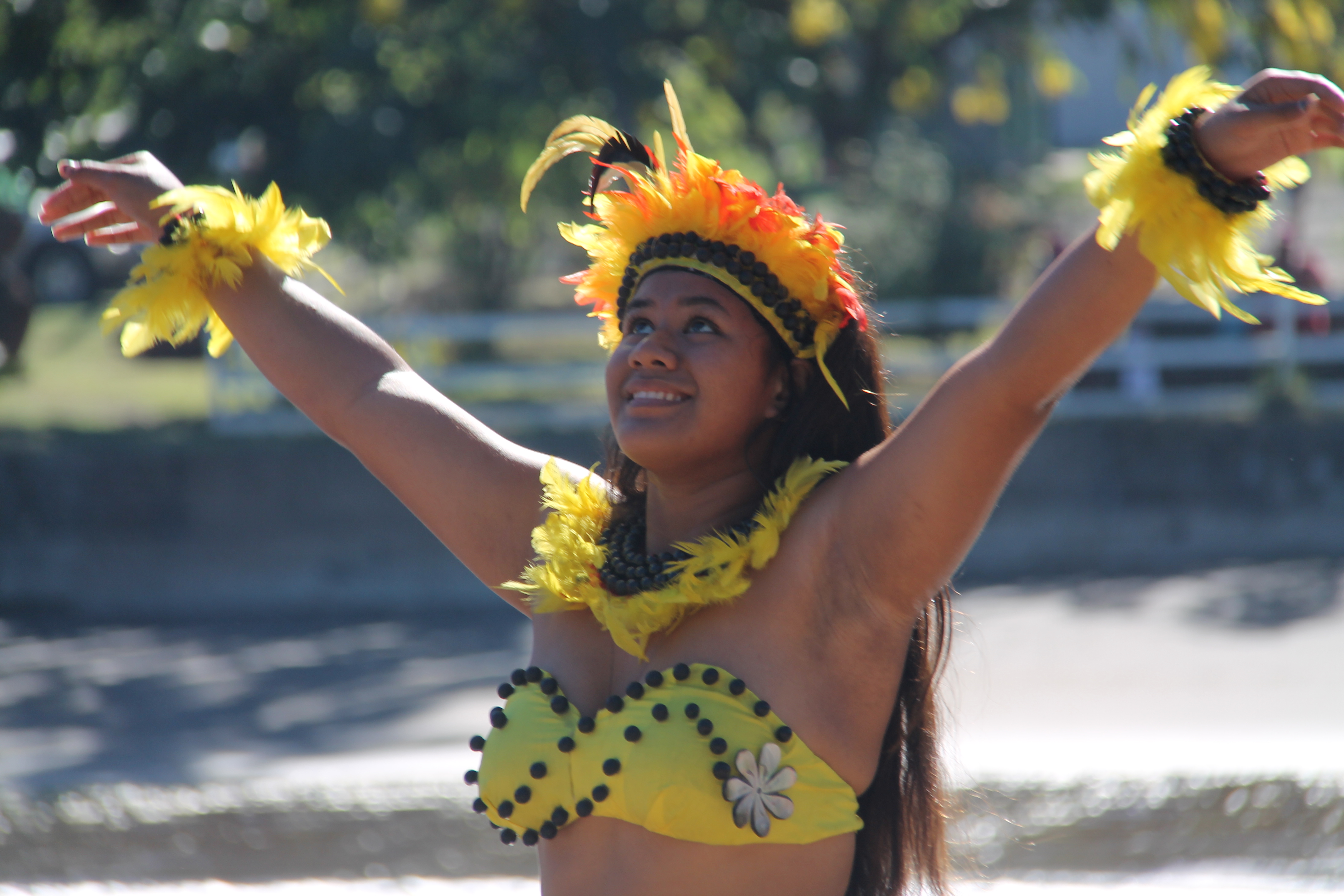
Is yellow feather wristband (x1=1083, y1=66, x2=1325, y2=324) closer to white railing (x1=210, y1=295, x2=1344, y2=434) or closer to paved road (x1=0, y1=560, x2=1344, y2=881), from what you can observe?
paved road (x1=0, y1=560, x2=1344, y2=881)

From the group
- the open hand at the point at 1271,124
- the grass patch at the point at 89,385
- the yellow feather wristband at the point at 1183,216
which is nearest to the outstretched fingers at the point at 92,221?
the yellow feather wristband at the point at 1183,216

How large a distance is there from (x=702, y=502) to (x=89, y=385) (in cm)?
1361

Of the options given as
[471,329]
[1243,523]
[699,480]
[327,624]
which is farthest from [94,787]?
[1243,523]

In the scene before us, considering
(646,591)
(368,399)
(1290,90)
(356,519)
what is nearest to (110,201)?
(368,399)

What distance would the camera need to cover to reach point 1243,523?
877cm

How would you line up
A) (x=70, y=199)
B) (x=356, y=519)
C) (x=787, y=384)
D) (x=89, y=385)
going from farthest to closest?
(x=89, y=385), (x=356, y=519), (x=70, y=199), (x=787, y=384)

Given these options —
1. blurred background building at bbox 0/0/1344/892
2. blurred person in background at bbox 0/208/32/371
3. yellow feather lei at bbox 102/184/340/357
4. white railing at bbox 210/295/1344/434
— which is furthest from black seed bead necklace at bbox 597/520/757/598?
blurred person in background at bbox 0/208/32/371

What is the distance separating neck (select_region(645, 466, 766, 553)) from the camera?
90.7 inches

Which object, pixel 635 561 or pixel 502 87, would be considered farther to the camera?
pixel 502 87

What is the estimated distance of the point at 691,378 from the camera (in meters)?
2.20

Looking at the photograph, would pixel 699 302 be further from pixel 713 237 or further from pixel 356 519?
pixel 356 519

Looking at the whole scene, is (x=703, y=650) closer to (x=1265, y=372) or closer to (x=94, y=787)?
(x=94, y=787)

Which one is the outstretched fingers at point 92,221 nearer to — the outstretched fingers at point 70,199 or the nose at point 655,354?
the outstretched fingers at point 70,199

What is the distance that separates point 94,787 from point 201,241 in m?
3.46
